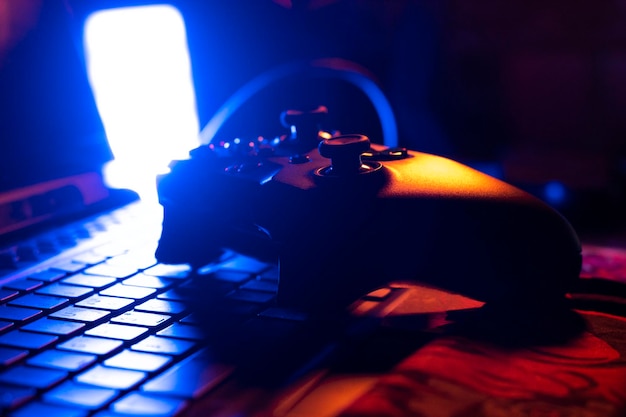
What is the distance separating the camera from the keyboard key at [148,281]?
0.48 m

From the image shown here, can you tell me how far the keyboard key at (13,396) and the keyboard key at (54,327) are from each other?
0.06 m

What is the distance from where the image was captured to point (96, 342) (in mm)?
388

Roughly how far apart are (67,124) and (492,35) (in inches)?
100

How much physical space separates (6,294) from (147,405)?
0.22m

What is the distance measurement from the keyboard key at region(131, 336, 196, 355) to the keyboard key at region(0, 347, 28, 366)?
0.07 metres

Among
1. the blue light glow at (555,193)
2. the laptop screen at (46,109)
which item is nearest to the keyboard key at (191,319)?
the laptop screen at (46,109)

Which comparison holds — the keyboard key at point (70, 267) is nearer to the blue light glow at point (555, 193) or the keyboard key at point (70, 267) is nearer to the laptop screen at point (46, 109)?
the laptop screen at point (46, 109)

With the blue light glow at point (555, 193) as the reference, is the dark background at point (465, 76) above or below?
above

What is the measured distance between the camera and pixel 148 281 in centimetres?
49

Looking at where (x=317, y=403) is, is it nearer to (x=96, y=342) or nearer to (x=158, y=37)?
(x=96, y=342)

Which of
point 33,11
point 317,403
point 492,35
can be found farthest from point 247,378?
point 492,35

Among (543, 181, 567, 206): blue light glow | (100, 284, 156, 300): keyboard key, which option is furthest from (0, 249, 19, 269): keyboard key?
(543, 181, 567, 206): blue light glow

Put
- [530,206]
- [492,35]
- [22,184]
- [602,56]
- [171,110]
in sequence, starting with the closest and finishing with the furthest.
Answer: [530,206] → [22,184] → [171,110] → [602,56] → [492,35]

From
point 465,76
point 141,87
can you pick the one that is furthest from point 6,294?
point 465,76
